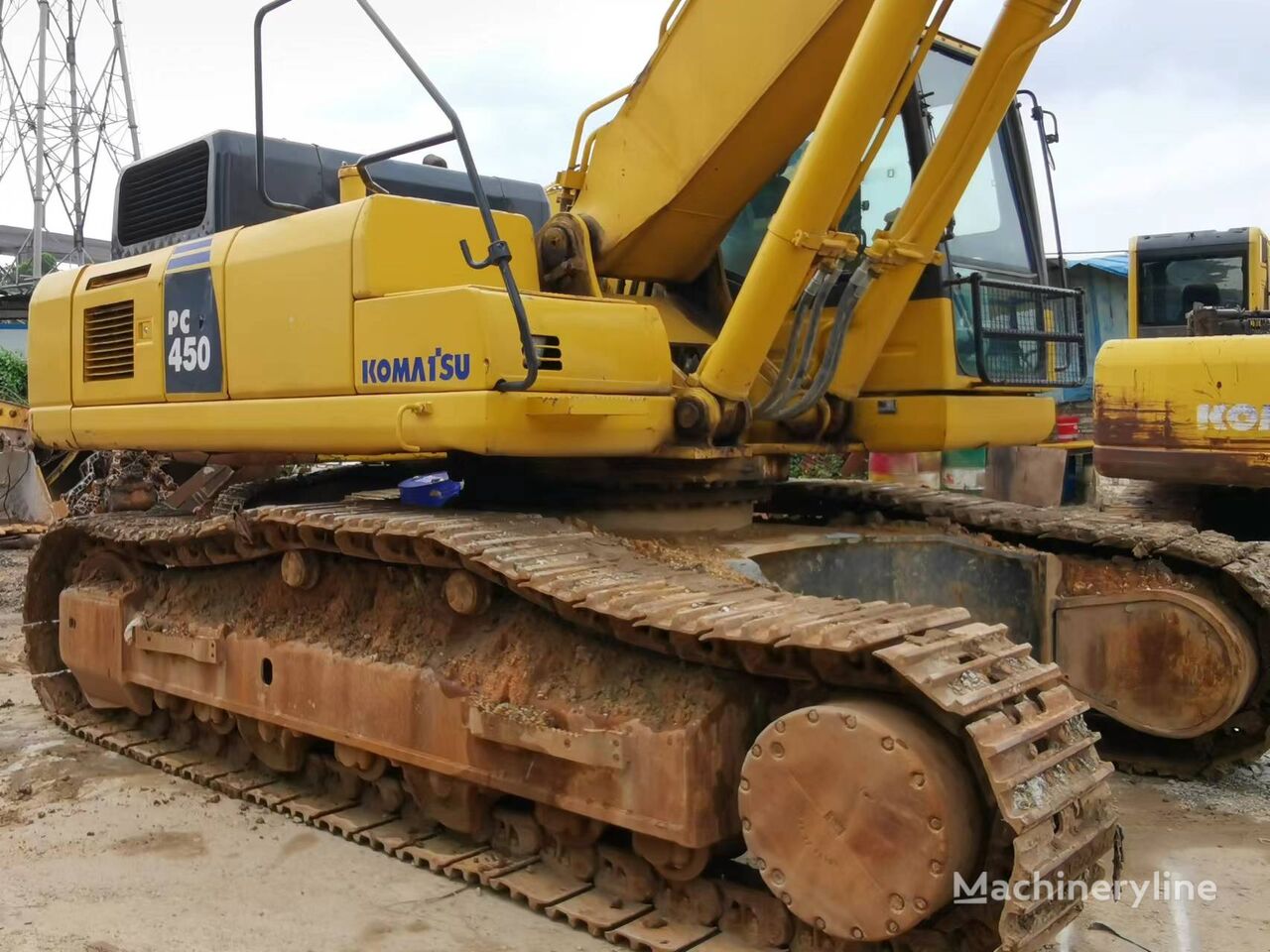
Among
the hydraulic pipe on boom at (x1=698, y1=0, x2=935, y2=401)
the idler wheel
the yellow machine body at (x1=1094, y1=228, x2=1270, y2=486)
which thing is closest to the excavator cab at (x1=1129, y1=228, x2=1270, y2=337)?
the yellow machine body at (x1=1094, y1=228, x2=1270, y2=486)

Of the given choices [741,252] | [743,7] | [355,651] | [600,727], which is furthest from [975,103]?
[355,651]

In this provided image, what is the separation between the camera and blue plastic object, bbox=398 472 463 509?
5.73 m

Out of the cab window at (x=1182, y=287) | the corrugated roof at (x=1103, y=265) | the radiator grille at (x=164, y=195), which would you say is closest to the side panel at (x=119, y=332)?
the radiator grille at (x=164, y=195)

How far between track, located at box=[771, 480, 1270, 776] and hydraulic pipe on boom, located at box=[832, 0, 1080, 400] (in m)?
0.96

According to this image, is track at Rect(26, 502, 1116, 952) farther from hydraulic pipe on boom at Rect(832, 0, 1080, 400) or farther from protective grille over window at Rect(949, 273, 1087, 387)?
protective grille over window at Rect(949, 273, 1087, 387)

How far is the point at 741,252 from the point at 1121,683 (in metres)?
2.30

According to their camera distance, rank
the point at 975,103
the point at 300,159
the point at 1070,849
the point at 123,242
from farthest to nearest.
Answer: the point at 123,242 → the point at 300,159 → the point at 975,103 → the point at 1070,849

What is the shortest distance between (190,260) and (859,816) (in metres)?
3.64

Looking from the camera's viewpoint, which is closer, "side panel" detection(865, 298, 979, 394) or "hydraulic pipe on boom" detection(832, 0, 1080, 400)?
"hydraulic pipe on boom" detection(832, 0, 1080, 400)

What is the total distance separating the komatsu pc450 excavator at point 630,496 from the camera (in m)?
3.25

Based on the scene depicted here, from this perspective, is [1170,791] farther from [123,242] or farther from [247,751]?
[123,242]

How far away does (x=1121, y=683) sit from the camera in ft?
17.1

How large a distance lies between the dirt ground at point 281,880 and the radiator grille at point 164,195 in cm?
243

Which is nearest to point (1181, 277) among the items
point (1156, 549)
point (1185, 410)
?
point (1185, 410)
